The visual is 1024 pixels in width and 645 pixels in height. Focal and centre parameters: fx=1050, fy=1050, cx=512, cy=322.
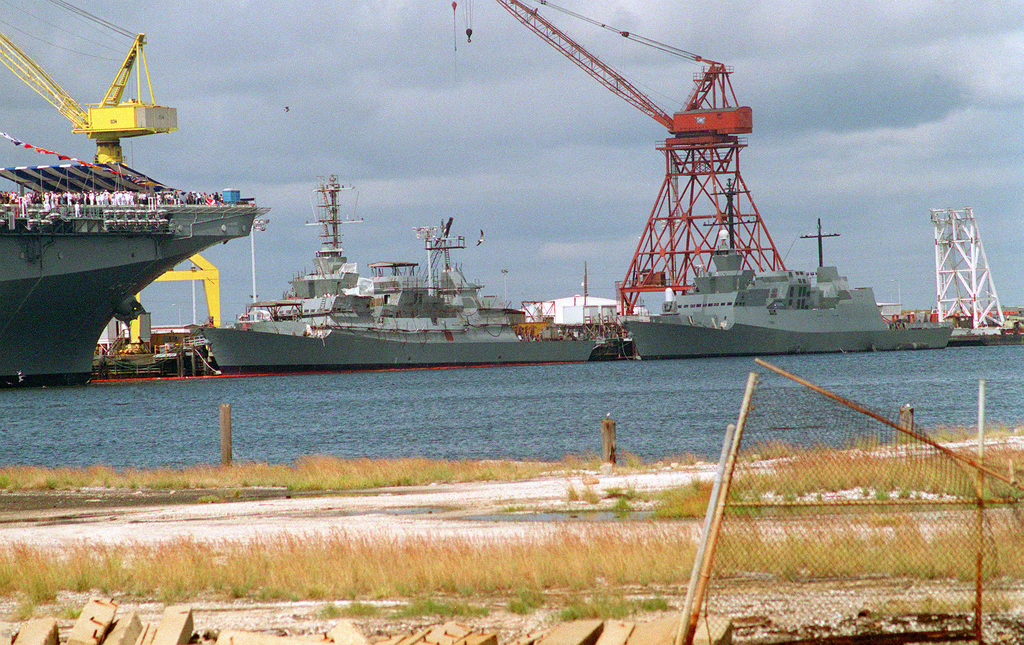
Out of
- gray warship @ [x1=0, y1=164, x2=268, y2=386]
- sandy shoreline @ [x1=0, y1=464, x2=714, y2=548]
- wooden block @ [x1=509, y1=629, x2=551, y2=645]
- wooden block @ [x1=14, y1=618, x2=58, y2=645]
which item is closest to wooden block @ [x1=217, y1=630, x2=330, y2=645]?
wooden block @ [x1=14, y1=618, x2=58, y2=645]

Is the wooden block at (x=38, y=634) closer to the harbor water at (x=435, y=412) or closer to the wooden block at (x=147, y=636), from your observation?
the wooden block at (x=147, y=636)

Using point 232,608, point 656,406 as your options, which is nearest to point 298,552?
point 232,608

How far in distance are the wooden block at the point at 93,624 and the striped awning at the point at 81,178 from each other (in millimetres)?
51654

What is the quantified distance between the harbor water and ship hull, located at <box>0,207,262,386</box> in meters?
1.84

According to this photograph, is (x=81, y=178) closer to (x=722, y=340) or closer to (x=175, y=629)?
(x=722, y=340)

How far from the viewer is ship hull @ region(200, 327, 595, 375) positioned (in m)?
67.4

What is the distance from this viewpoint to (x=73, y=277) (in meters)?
49.0

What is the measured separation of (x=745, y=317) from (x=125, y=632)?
72.6 meters

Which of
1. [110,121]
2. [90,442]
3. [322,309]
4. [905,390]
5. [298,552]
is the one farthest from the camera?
[322,309]

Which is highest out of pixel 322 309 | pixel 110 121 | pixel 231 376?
pixel 110 121

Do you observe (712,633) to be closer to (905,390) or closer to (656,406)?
(656,406)

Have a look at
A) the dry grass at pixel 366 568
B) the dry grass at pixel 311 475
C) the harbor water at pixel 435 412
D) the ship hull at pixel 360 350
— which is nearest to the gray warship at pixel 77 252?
the harbor water at pixel 435 412

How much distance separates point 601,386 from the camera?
52.3m

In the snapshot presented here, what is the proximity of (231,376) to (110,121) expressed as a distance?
1823 centimetres
